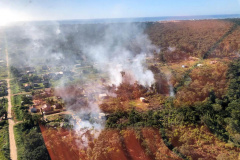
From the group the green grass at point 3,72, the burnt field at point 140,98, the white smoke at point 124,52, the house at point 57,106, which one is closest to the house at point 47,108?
the burnt field at point 140,98

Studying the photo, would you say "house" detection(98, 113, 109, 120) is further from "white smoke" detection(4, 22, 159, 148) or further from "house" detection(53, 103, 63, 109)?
"house" detection(53, 103, 63, 109)

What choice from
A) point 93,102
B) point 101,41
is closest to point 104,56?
point 101,41

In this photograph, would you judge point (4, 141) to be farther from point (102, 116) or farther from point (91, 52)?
point (91, 52)

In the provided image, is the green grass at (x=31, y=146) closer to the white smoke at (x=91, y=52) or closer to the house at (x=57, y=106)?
the white smoke at (x=91, y=52)

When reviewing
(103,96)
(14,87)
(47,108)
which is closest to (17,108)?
(47,108)

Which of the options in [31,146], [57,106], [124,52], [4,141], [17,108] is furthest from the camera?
[124,52]

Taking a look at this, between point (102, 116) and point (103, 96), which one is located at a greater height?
point (103, 96)

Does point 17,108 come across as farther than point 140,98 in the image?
No

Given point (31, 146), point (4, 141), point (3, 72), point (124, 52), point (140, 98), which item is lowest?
point (4, 141)

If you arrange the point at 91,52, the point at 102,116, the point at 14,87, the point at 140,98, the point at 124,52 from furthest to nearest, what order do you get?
1. the point at 91,52
2. the point at 124,52
3. the point at 14,87
4. the point at 140,98
5. the point at 102,116

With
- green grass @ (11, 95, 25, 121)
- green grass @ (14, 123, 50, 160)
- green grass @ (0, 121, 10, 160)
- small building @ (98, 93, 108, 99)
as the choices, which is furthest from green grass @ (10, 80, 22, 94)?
small building @ (98, 93, 108, 99)
